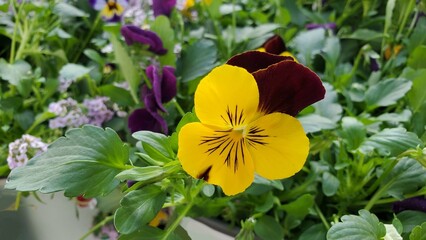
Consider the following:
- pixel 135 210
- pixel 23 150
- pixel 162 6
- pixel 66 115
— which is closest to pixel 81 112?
pixel 66 115

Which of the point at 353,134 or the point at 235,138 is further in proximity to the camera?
the point at 353,134

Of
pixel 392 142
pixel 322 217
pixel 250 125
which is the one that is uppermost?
pixel 250 125

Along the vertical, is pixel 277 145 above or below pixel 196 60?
above

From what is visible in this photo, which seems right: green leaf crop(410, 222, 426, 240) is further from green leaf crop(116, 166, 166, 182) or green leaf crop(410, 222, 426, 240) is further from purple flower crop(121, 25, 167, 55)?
purple flower crop(121, 25, 167, 55)

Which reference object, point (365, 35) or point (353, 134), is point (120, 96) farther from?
point (365, 35)

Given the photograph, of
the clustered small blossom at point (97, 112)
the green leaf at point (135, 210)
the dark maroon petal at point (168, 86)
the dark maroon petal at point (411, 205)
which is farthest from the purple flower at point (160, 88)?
the dark maroon petal at point (411, 205)

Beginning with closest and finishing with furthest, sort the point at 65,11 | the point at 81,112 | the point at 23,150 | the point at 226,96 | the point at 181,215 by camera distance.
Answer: the point at 226,96, the point at 181,215, the point at 23,150, the point at 81,112, the point at 65,11

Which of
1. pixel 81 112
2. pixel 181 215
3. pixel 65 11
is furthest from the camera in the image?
pixel 65 11
